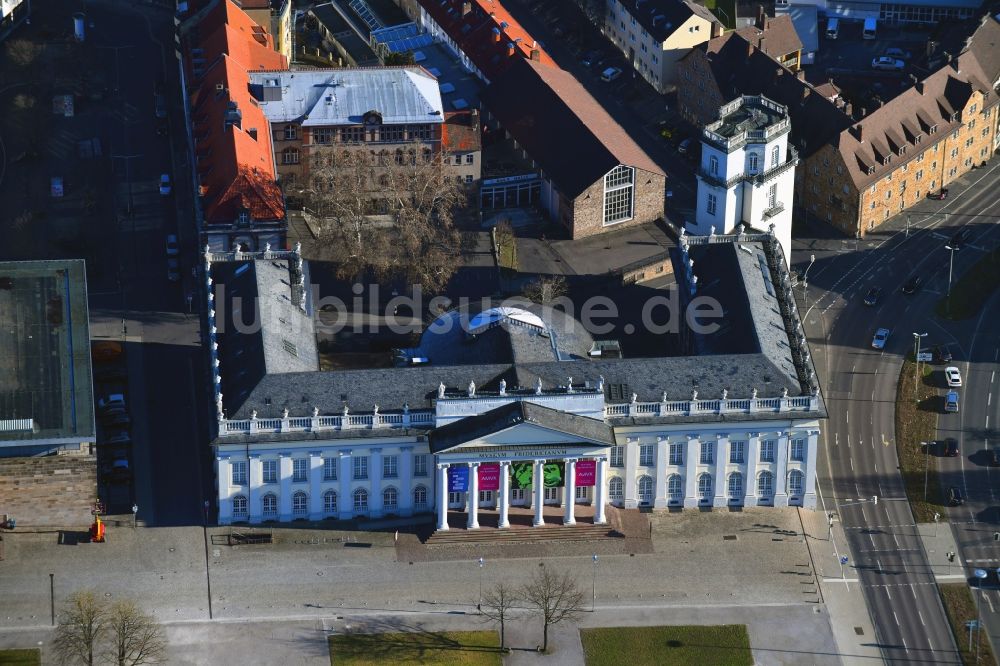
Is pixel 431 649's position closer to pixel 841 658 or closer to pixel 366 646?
pixel 366 646

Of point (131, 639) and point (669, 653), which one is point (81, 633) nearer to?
point (131, 639)

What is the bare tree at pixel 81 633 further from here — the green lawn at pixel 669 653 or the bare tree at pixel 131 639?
the green lawn at pixel 669 653

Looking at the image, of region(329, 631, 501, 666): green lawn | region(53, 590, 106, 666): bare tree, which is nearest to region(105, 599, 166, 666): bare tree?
region(53, 590, 106, 666): bare tree

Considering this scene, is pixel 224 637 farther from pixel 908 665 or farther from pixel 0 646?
pixel 908 665

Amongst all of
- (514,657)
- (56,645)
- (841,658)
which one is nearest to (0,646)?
(56,645)

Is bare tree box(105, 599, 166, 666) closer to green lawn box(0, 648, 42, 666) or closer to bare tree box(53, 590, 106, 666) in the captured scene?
bare tree box(53, 590, 106, 666)
